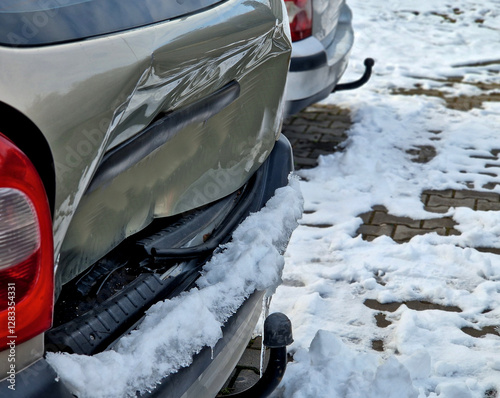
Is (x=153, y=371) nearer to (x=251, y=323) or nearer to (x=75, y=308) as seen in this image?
(x=75, y=308)

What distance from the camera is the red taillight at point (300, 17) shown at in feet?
13.7

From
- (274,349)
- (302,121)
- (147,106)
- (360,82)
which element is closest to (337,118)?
(302,121)

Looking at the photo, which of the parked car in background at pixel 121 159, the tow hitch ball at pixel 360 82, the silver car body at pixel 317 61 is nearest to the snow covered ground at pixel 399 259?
the tow hitch ball at pixel 360 82

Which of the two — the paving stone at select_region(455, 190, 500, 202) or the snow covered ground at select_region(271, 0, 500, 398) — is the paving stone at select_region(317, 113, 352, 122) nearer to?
the snow covered ground at select_region(271, 0, 500, 398)

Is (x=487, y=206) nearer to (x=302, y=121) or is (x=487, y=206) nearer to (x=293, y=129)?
(x=293, y=129)

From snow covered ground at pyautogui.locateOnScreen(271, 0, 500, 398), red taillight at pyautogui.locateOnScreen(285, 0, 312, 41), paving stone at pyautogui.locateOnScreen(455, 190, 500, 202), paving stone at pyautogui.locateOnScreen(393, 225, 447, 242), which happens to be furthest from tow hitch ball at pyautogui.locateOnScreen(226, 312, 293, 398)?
red taillight at pyautogui.locateOnScreen(285, 0, 312, 41)

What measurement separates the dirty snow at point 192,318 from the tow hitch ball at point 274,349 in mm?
99

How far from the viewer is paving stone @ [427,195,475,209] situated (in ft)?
13.3

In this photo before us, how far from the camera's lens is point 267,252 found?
1.86m

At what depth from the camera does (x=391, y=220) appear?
3857 millimetres

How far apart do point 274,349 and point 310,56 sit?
8.63 feet

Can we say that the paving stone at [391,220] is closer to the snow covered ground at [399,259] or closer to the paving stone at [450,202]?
the snow covered ground at [399,259]

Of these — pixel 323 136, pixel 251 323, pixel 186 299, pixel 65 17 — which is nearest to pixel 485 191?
pixel 323 136

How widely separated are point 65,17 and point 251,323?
1004 millimetres
